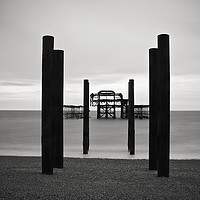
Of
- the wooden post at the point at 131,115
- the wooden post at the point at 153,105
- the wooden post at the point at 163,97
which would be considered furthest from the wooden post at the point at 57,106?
the wooden post at the point at 131,115

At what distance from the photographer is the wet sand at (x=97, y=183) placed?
3.52 m

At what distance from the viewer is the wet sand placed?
3518 mm

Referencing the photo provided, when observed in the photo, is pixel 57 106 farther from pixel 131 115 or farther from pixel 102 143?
pixel 102 143

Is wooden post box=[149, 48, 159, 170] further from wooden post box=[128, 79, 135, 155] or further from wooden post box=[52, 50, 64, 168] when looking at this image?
wooden post box=[128, 79, 135, 155]

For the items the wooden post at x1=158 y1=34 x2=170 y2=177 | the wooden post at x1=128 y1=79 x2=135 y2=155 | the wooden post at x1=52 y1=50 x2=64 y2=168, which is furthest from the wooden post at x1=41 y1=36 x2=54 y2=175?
the wooden post at x1=128 y1=79 x2=135 y2=155

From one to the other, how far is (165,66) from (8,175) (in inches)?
116

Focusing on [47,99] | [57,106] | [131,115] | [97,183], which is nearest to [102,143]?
[131,115]

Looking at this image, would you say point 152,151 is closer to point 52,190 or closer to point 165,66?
point 165,66

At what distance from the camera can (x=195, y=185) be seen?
4078 millimetres

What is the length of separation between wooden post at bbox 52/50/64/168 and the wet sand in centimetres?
33

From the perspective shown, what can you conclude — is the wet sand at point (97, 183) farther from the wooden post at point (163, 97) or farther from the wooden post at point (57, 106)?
the wooden post at point (163, 97)

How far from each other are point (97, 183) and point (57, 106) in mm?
1666

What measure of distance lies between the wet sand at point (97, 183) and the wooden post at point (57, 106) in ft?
1.09

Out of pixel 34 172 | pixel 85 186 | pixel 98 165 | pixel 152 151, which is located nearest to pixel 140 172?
pixel 152 151
